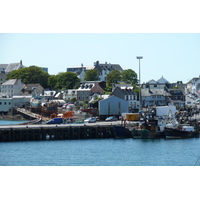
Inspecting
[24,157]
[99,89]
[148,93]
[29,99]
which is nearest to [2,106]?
[29,99]

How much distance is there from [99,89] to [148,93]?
11.4m

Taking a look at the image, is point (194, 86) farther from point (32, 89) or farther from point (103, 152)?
point (103, 152)

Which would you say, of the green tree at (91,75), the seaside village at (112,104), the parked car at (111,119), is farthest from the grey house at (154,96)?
the parked car at (111,119)

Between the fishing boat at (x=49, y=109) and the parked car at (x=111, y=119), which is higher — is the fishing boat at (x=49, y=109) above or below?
above

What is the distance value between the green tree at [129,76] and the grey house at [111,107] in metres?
41.2

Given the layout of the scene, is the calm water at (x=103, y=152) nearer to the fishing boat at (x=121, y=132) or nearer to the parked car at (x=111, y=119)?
the fishing boat at (x=121, y=132)

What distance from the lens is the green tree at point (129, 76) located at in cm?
12325

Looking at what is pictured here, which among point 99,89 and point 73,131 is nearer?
point 73,131

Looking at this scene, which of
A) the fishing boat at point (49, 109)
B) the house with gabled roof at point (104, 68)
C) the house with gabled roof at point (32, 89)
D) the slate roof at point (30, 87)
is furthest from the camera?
the house with gabled roof at point (104, 68)

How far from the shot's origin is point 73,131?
6209cm

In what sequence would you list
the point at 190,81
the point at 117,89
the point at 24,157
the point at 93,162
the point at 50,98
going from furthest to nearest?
the point at 190,81 < the point at 50,98 < the point at 117,89 < the point at 24,157 < the point at 93,162

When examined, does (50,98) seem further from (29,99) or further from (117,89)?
(117,89)

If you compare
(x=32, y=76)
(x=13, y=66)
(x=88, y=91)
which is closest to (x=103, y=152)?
(x=88, y=91)

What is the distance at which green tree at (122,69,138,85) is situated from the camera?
12325 centimetres
